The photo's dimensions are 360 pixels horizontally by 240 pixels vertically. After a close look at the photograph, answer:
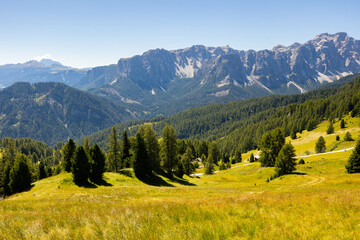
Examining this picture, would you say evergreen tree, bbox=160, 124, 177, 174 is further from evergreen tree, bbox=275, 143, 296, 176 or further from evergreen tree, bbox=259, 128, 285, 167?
evergreen tree, bbox=259, 128, 285, 167

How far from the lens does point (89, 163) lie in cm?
3981

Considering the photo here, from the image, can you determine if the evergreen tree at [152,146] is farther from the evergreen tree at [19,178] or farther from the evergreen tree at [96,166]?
the evergreen tree at [19,178]

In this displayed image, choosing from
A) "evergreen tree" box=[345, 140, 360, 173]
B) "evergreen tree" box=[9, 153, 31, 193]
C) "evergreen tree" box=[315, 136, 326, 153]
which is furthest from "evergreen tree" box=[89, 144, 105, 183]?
"evergreen tree" box=[315, 136, 326, 153]

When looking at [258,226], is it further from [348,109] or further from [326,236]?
[348,109]

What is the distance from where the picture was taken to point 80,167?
123ft

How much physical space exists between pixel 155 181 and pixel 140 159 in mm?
6779

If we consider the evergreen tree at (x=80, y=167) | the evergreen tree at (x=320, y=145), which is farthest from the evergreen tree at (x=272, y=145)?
the evergreen tree at (x=80, y=167)

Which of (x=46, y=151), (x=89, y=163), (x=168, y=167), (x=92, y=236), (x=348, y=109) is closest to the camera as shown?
(x=92, y=236)

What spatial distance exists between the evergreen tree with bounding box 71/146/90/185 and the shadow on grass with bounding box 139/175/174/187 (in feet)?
42.5

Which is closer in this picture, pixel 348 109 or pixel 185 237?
pixel 185 237

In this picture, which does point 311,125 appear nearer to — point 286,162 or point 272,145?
point 272,145

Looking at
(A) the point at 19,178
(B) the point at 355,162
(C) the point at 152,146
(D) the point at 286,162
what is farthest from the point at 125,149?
(B) the point at 355,162

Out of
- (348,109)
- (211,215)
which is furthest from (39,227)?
(348,109)

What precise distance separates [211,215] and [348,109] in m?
202
